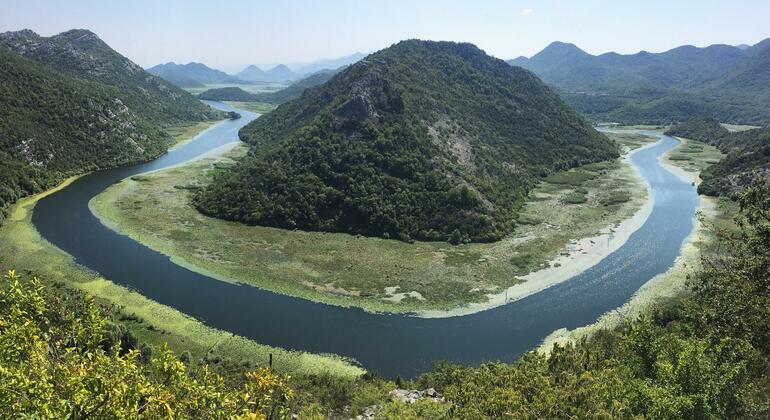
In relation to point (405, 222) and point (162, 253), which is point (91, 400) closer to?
point (162, 253)

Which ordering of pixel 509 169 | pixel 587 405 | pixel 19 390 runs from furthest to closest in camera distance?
pixel 509 169 < pixel 587 405 < pixel 19 390

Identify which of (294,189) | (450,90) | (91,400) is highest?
(450,90)

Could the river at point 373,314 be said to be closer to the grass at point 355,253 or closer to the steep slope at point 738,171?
the grass at point 355,253

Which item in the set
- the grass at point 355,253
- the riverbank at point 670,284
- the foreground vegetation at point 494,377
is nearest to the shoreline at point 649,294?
the riverbank at point 670,284

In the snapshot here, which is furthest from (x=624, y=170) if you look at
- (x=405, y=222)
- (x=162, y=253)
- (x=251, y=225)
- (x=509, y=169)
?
(x=162, y=253)

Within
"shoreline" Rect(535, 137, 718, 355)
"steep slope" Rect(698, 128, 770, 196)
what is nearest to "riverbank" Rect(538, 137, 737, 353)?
"shoreline" Rect(535, 137, 718, 355)

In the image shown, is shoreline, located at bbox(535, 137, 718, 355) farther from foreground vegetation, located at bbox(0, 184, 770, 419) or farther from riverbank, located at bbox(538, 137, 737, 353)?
foreground vegetation, located at bbox(0, 184, 770, 419)
